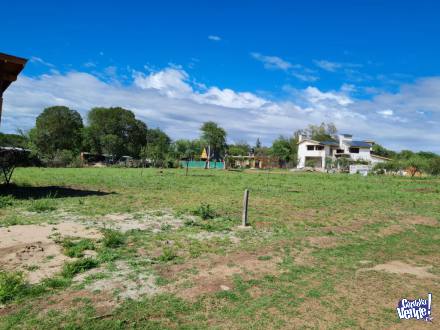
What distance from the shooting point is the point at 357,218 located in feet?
36.6

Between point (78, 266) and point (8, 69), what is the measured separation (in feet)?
32.8

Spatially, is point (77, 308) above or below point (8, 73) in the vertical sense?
below

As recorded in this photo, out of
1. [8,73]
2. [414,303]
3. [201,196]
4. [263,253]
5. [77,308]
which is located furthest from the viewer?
[201,196]

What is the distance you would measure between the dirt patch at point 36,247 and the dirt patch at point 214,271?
1693mm

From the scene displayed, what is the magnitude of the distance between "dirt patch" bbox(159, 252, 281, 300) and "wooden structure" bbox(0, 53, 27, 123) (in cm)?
978

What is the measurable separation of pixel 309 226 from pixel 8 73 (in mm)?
11200

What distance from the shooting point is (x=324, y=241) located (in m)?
7.89

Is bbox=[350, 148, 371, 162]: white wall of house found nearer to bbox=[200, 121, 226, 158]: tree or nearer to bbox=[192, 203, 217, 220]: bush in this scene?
bbox=[200, 121, 226, 158]: tree

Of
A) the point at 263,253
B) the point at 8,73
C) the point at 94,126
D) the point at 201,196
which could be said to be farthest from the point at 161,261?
the point at 94,126

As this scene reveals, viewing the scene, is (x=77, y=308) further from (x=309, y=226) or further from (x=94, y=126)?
(x=94, y=126)

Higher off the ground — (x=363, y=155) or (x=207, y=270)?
(x=363, y=155)

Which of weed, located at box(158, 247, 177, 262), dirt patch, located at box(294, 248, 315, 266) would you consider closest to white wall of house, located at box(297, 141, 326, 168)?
dirt patch, located at box(294, 248, 315, 266)

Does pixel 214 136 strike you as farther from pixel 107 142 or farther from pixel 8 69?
pixel 8 69

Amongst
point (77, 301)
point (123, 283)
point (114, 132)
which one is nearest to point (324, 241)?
point (123, 283)
